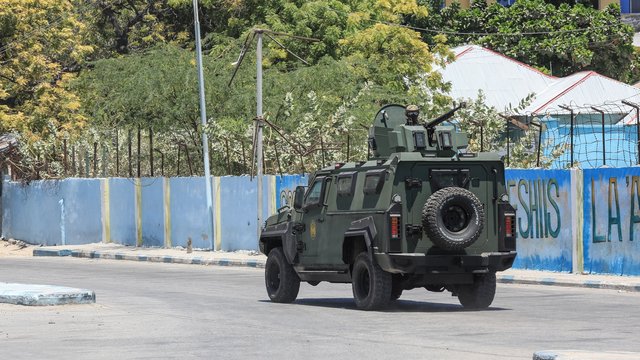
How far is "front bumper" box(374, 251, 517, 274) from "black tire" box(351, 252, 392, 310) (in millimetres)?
176

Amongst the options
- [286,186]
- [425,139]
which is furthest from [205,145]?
[425,139]

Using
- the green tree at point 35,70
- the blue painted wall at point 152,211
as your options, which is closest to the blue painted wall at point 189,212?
the blue painted wall at point 152,211

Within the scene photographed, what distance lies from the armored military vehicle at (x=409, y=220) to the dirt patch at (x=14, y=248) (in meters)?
25.7

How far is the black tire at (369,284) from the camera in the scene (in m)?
17.6

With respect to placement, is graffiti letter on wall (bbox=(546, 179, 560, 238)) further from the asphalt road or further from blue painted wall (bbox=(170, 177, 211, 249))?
blue painted wall (bbox=(170, 177, 211, 249))

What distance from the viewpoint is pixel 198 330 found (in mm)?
15023

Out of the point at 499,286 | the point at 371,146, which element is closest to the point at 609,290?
the point at 499,286

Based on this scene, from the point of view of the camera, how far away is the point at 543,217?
2684cm

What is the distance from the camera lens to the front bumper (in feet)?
57.1

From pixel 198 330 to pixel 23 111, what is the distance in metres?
43.1

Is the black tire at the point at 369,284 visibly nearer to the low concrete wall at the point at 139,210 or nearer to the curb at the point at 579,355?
the curb at the point at 579,355

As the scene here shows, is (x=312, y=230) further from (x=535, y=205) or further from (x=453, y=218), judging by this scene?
(x=535, y=205)

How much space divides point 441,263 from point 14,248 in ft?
104

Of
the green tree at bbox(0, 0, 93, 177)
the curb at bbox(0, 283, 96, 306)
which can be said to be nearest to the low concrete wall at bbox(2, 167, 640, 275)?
the green tree at bbox(0, 0, 93, 177)
